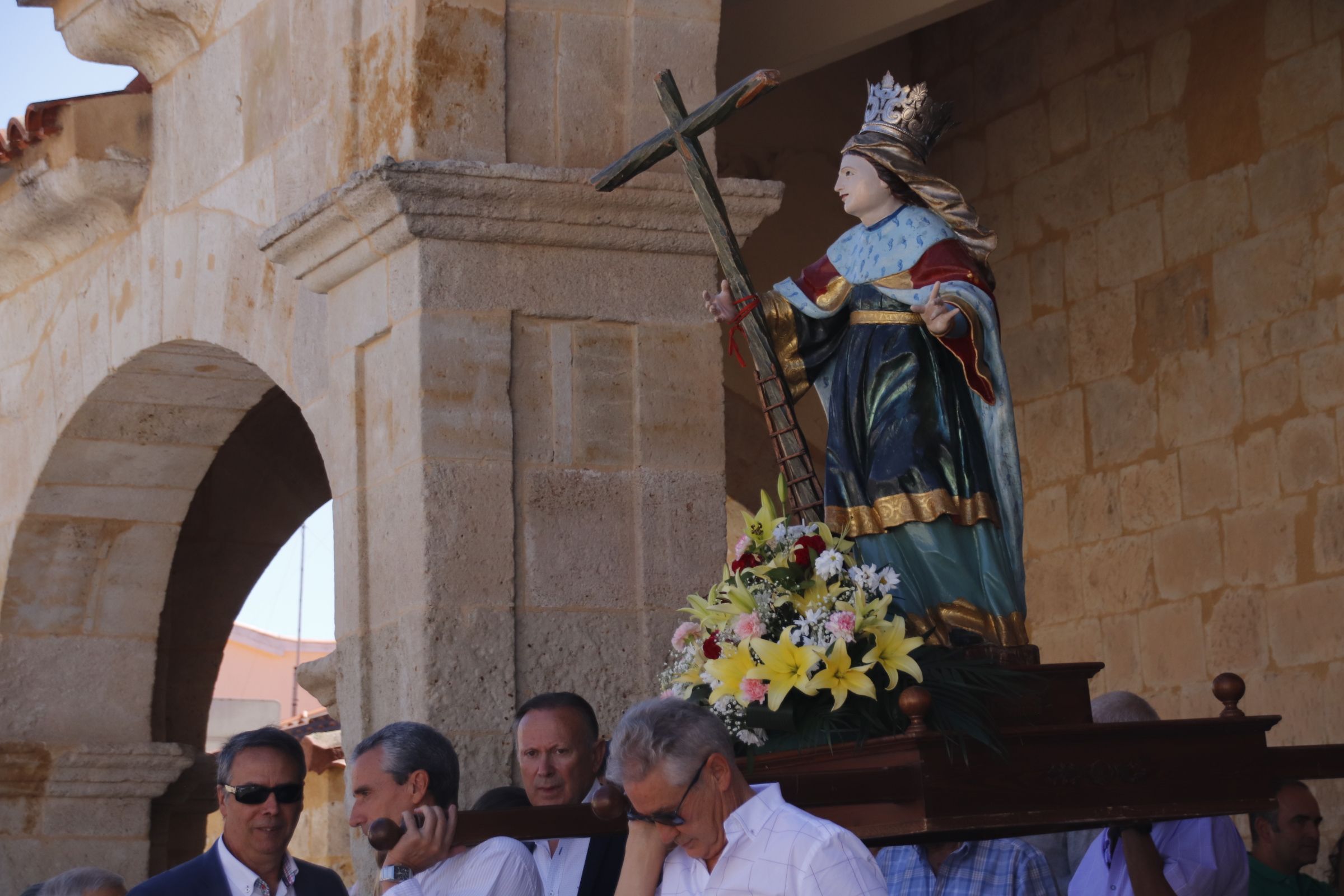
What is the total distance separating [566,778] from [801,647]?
0.71m

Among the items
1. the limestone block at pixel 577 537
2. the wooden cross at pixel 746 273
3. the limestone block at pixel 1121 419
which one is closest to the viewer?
the wooden cross at pixel 746 273

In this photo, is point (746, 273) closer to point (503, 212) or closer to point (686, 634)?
point (686, 634)

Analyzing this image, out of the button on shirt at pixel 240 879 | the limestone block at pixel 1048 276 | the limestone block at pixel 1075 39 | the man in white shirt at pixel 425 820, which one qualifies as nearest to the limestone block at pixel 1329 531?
the limestone block at pixel 1048 276

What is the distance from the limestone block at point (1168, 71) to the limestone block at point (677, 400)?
3.50 m

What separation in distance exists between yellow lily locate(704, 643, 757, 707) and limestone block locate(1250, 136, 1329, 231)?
4538 millimetres

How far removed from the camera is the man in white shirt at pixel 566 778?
3990 mm

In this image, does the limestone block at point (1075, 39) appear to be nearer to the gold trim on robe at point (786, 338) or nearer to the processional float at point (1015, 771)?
the gold trim on robe at point (786, 338)

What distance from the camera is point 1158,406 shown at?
26.2 feet

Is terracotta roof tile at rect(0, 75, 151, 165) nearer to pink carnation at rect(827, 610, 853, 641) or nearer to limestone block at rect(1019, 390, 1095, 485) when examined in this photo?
limestone block at rect(1019, 390, 1095, 485)

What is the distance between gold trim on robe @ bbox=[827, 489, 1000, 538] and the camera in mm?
4008

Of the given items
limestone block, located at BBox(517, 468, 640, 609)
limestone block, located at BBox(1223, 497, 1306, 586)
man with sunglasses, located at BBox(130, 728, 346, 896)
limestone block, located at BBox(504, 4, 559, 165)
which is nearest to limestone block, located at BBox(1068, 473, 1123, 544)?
limestone block, located at BBox(1223, 497, 1306, 586)

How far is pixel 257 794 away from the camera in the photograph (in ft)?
12.6

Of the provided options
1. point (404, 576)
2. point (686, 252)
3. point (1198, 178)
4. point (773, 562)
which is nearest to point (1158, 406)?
point (1198, 178)

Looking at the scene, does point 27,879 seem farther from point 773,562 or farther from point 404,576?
point 773,562
